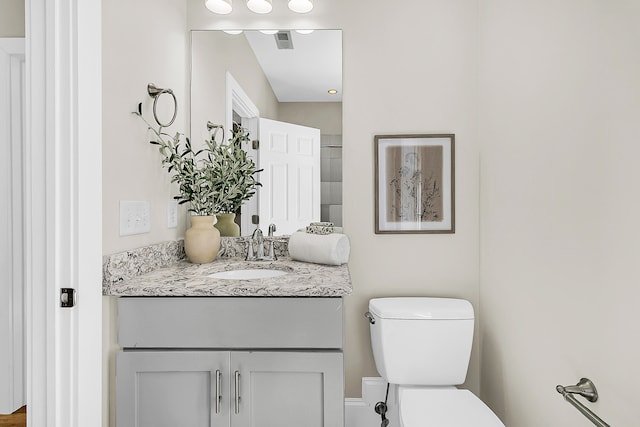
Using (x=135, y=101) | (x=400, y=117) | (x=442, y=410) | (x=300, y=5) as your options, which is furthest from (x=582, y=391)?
(x=300, y=5)

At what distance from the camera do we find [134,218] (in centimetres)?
148

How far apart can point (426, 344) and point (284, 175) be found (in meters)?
1.06

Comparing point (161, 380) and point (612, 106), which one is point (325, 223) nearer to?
point (161, 380)

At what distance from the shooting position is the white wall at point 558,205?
1.01 metres

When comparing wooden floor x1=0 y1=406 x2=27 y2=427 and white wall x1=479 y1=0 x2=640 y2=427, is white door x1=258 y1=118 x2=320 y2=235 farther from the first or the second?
wooden floor x1=0 y1=406 x2=27 y2=427

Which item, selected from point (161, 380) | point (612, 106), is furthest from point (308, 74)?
point (161, 380)

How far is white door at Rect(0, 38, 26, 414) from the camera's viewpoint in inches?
73.3

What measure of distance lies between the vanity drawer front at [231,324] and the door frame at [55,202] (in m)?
0.19

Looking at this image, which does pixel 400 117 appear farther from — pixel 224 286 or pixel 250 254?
pixel 224 286

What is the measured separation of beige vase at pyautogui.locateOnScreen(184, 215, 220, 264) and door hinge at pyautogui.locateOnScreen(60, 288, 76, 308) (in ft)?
2.31

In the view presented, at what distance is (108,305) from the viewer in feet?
4.26

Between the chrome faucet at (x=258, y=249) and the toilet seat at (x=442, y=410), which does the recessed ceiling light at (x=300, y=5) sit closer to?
the chrome faucet at (x=258, y=249)

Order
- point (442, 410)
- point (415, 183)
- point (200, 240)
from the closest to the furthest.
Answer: point (442, 410) → point (200, 240) → point (415, 183)

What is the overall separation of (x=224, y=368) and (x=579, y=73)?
4.63ft
